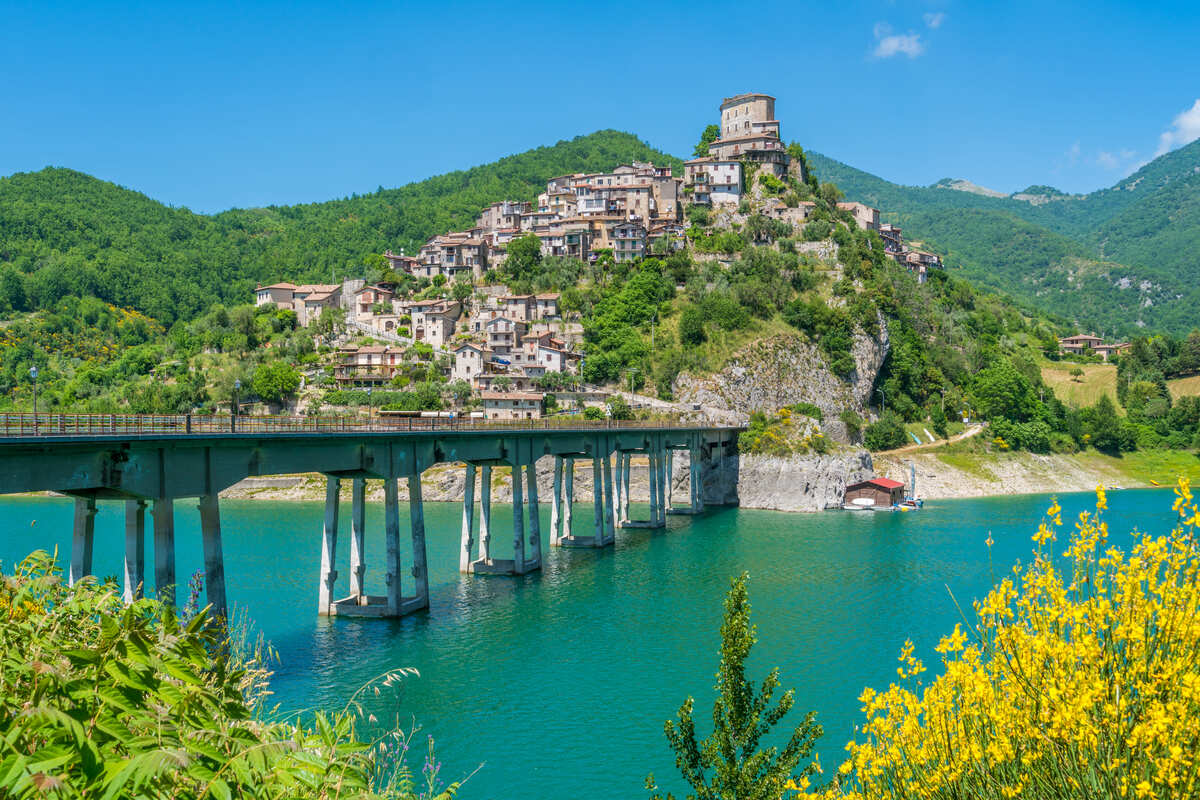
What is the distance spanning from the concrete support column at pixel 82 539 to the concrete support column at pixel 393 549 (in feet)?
Answer: 53.8

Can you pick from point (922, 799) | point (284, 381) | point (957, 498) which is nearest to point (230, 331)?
point (284, 381)

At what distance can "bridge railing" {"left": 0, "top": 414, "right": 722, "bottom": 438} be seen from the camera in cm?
3070

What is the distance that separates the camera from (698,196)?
16112 centimetres

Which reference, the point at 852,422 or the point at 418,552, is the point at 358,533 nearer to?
the point at 418,552

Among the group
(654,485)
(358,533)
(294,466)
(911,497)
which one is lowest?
(911,497)

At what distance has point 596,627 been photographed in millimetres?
45562

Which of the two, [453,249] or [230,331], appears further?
[453,249]

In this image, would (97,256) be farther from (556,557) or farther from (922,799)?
(922,799)

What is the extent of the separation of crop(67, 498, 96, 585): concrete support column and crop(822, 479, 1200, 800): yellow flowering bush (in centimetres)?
2833

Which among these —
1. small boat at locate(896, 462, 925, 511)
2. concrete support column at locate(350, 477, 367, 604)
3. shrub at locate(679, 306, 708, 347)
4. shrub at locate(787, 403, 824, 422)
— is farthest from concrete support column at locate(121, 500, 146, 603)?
shrub at locate(679, 306, 708, 347)

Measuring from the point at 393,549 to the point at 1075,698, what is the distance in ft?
133

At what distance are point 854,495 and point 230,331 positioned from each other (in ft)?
356

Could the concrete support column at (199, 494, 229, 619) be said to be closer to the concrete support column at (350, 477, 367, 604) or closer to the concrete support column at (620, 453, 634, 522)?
the concrete support column at (350, 477, 367, 604)

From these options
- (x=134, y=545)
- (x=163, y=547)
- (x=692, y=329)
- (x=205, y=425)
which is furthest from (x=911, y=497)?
(x=134, y=545)
